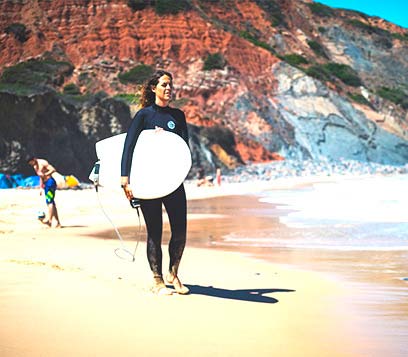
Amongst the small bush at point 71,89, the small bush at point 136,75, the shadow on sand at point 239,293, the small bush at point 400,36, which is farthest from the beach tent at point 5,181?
the small bush at point 400,36

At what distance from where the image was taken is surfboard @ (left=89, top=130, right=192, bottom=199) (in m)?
4.55

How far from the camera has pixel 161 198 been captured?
15.3 feet

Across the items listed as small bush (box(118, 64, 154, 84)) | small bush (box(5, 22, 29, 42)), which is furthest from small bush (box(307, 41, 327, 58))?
small bush (box(5, 22, 29, 42))

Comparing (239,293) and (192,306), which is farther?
(239,293)

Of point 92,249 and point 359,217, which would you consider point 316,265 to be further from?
point 359,217

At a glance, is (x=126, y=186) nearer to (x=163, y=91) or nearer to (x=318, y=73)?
(x=163, y=91)

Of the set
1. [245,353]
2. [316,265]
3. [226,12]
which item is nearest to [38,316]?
[245,353]

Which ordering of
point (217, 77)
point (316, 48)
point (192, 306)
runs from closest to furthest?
point (192, 306), point (217, 77), point (316, 48)

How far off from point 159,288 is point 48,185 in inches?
259

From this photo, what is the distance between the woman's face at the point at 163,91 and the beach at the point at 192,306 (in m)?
1.31

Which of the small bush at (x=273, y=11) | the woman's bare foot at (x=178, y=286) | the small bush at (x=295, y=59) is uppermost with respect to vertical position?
the small bush at (x=273, y=11)

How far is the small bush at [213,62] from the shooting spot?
44125 millimetres

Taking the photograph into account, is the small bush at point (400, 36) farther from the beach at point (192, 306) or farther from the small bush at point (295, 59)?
the beach at point (192, 306)

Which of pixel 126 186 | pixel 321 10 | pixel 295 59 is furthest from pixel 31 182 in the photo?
pixel 321 10
